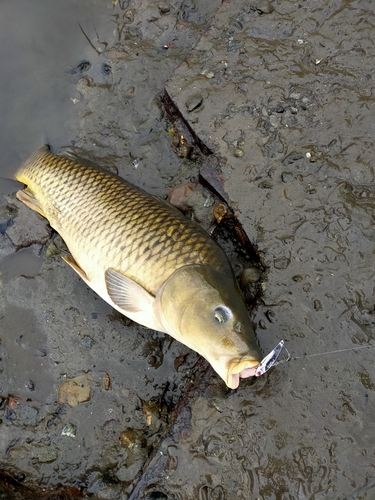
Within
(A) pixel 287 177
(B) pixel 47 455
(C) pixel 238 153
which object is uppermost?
(C) pixel 238 153

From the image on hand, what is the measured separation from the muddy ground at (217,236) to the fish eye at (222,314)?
608 millimetres

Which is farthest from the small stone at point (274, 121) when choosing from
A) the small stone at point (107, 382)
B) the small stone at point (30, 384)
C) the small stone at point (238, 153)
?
the small stone at point (30, 384)

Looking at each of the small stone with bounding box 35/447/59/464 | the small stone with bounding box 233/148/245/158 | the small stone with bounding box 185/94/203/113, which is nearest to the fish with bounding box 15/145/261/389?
the small stone with bounding box 233/148/245/158

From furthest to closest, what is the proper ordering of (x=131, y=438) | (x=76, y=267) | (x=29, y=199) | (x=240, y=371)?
1. (x=29, y=199)
2. (x=76, y=267)
3. (x=131, y=438)
4. (x=240, y=371)

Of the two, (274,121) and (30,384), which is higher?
(274,121)

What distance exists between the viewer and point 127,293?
3.11m

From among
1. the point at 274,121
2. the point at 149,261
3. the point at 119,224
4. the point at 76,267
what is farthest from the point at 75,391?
the point at 274,121

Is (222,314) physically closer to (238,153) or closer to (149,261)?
(149,261)

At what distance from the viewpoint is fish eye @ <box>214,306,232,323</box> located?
8.68 feet

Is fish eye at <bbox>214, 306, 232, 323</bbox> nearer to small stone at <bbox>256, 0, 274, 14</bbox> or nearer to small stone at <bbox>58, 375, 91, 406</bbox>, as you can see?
small stone at <bbox>58, 375, 91, 406</bbox>

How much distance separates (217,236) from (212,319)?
3.91 feet

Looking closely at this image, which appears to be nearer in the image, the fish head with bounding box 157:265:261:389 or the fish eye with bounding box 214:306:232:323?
the fish head with bounding box 157:265:261:389

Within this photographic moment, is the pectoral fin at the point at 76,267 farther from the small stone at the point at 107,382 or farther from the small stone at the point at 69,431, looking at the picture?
the small stone at the point at 69,431

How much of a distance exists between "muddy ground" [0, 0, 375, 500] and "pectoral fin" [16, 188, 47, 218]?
0.16m
